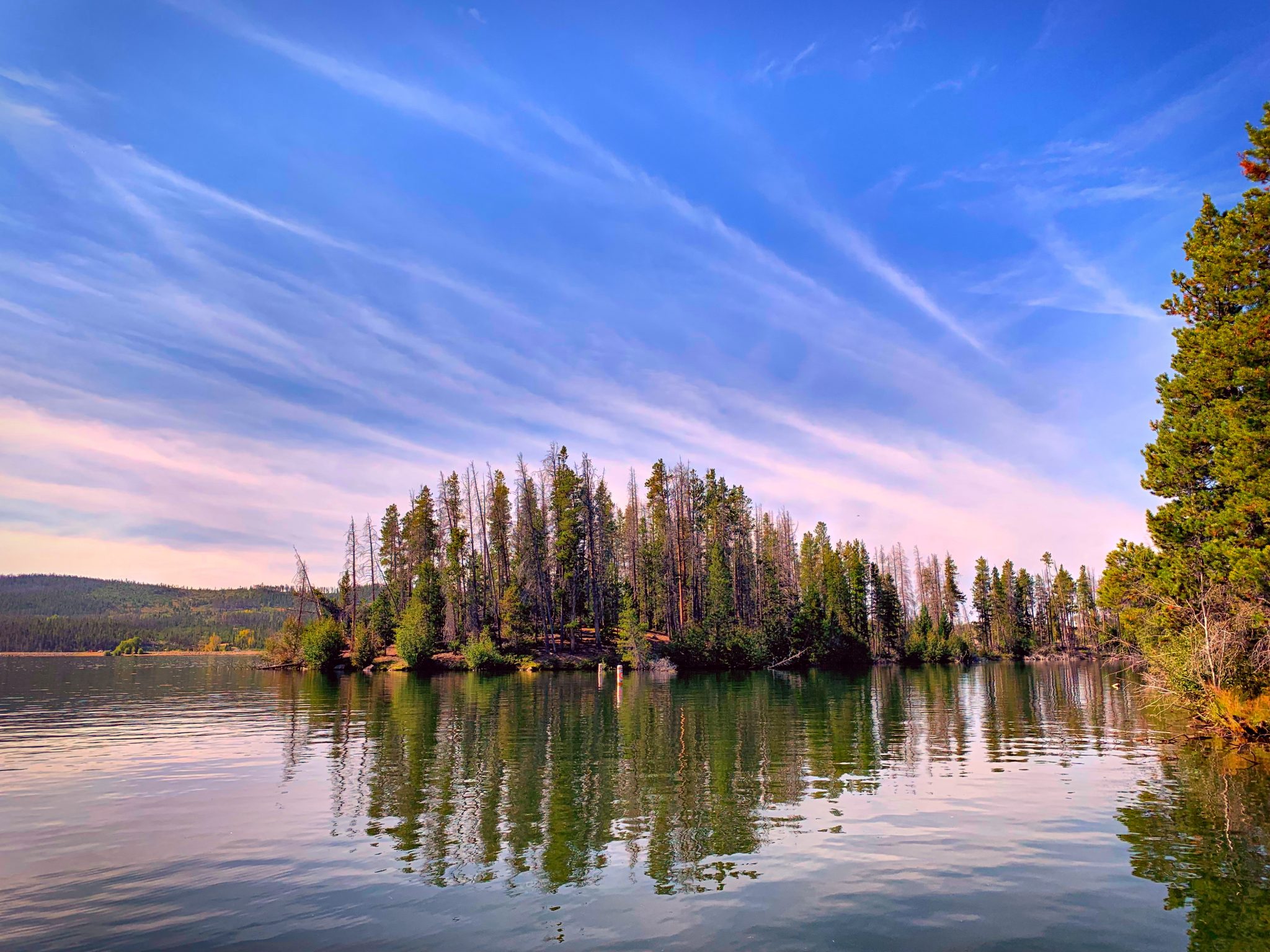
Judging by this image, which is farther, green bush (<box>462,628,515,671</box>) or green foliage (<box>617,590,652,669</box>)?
green bush (<box>462,628,515,671</box>)

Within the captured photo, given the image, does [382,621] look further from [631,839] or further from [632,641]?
[631,839]

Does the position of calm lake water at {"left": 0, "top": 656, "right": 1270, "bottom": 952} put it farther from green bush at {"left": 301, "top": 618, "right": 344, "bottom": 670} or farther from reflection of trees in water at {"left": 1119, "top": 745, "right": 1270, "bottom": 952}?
green bush at {"left": 301, "top": 618, "right": 344, "bottom": 670}

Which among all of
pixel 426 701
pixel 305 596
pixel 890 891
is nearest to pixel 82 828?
pixel 890 891

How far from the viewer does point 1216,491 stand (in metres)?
26.2

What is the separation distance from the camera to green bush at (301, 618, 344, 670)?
257 feet

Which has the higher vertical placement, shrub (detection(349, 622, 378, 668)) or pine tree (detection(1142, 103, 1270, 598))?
pine tree (detection(1142, 103, 1270, 598))

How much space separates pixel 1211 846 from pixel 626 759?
13563 mm

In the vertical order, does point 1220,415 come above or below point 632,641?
above

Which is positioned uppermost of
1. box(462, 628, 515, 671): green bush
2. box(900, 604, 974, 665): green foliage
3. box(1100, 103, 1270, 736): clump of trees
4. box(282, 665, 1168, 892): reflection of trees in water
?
box(1100, 103, 1270, 736): clump of trees

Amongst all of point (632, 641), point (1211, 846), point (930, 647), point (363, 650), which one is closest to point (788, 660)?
point (632, 641)

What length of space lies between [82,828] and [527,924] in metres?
10.5

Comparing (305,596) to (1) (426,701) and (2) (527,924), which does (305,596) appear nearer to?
(1) (426,701)

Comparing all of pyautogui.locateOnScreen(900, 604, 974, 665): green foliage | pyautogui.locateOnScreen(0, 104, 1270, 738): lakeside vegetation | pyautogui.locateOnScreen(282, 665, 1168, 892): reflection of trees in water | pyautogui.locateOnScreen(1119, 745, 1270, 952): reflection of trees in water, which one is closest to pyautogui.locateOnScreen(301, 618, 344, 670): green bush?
pyautogui.locateOnScreen(0, 104, 1270, 738): lakeside vegetation

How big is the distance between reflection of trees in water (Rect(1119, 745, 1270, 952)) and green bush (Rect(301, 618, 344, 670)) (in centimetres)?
7648
